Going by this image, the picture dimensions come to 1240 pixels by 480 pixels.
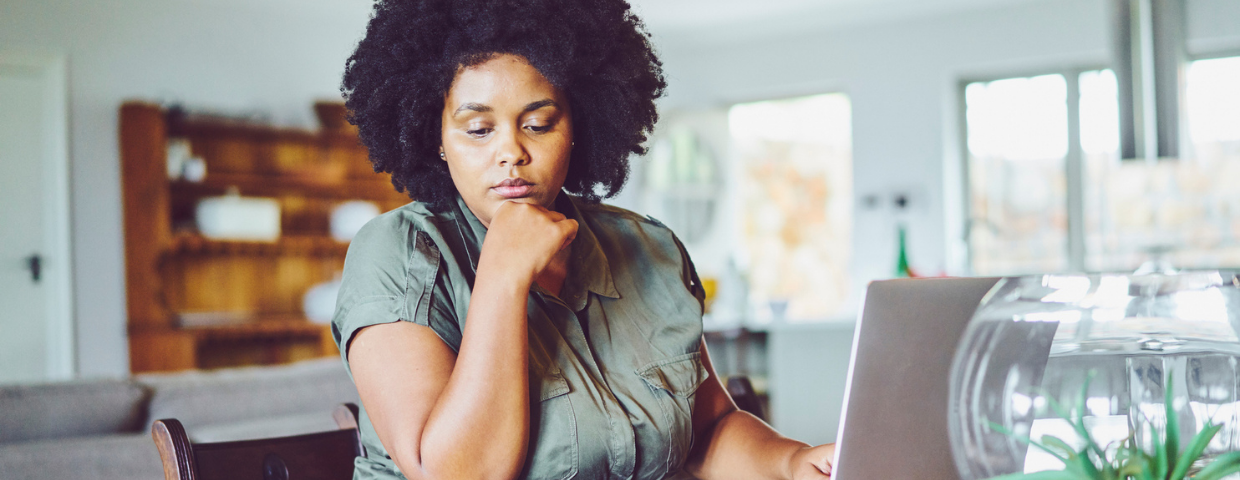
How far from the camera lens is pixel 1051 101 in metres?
5.21

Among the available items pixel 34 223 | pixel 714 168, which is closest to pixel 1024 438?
A: pixel 34 223

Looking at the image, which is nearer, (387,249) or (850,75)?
(387,249)

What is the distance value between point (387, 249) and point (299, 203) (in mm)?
4501

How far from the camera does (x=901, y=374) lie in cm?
65

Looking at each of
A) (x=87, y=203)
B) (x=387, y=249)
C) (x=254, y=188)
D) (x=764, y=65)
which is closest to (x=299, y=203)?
(x=254, y=188)

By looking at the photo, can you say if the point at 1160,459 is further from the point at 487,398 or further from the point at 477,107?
the point at 477,107

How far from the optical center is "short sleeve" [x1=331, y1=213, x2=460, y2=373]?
0.88m

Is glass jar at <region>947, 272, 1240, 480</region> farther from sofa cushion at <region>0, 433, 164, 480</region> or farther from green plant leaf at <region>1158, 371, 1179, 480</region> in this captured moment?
sofa cushion at <region>0, 433, 164, 480</region>

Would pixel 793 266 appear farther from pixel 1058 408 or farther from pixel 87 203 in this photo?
pixel 1058 408

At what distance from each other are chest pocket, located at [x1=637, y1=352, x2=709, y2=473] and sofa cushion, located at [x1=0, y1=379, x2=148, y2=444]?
129 cm

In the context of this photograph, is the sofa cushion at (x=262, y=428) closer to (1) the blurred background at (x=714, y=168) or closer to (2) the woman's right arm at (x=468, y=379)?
(2) the woman's right arm at (x=468, y=379)

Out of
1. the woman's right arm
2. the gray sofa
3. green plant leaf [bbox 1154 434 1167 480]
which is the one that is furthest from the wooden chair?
green plant leaf [bbox 1154 434 1167 480]

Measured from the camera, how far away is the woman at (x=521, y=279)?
2.77 ft

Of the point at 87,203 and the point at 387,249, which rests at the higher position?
the point at 87,203
